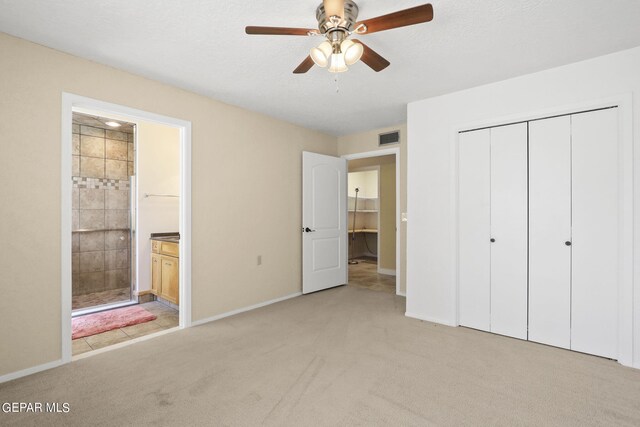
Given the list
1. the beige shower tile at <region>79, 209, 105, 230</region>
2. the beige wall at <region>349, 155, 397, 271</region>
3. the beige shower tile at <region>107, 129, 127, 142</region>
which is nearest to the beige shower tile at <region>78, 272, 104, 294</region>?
the beige shower tile at <region>79, 209, 105, 230</region>

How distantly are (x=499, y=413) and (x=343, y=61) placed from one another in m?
2.32

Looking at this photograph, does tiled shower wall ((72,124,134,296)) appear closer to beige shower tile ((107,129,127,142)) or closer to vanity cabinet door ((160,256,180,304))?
beige shower tile ((107,129,127,142))

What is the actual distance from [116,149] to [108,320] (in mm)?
2472

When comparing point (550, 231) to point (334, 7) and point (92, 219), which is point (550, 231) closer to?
point (334, 7)

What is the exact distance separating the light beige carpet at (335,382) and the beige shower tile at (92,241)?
2345mm

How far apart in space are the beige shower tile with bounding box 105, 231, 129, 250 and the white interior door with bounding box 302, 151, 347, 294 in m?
2.69

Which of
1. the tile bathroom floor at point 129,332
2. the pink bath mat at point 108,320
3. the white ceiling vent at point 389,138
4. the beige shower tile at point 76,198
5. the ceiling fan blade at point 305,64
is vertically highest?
the white ceiling vent at point 389,138

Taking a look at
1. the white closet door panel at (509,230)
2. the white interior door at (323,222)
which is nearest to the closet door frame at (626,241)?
the white closet door panel at (509,230)

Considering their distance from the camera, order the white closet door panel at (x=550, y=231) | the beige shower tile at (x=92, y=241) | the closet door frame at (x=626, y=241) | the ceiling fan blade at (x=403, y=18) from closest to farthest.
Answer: the ceiling fan blade at (x=403, y=18)
the closet door frame at (x=626, y=241)
the white closet door panel at (x=550, y=231)
the beige shower tile at (x=92, y=241)

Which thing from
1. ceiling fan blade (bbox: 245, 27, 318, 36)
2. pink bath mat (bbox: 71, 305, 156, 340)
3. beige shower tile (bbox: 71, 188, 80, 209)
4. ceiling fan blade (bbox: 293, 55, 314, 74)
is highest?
ceiling fan blade (bbox: 245, 27, 318, 36)

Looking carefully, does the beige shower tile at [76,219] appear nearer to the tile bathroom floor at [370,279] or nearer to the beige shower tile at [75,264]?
the beige shower tile at [75,264]

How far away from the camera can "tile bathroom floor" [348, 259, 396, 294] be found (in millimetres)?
5098

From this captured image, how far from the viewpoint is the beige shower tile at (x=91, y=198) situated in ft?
14.3

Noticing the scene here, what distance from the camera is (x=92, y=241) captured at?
445 cm
